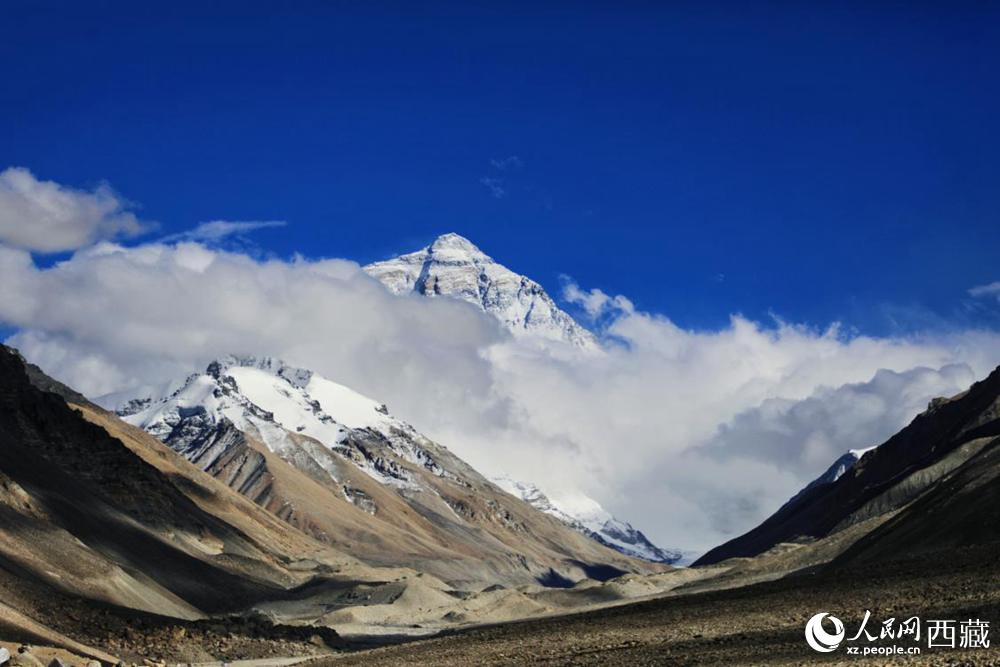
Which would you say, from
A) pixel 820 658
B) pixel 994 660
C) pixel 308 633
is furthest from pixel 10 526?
pixel 994 660

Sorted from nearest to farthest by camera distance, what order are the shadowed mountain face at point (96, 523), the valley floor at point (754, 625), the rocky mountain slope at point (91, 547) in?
1. the valley floor at point (754, 625)
2. the rocky mountain slope at point (91, 547)
3. the shadowed mountain face at point (96, 523)

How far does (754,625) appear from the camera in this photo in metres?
53.2

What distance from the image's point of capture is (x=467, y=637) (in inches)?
2958

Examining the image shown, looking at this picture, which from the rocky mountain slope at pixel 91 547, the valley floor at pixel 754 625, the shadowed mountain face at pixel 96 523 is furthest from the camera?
the shadowed mountain face at pixel 96 523

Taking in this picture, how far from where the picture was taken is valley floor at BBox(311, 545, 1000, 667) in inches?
1676

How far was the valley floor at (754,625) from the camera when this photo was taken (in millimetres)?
42562

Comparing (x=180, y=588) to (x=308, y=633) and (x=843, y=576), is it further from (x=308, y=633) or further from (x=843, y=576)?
(x=843, y=576)

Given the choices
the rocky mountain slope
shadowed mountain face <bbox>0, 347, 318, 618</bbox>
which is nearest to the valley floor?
the rocky mountain slope

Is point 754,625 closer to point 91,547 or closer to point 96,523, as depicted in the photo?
point 91,547

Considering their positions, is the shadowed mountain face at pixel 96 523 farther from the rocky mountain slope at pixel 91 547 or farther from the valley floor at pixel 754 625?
the valley floor at pixel 754 625

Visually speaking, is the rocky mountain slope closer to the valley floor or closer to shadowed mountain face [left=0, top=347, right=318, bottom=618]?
shadowed mountain face [left=0, top=347, right=318, bottom=618]

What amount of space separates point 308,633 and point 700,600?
38124 mm

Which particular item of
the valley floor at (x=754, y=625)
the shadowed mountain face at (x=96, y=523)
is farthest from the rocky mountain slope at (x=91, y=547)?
the valley floor at (x=754, y=625)

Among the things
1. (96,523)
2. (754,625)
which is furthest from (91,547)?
(754,625)
